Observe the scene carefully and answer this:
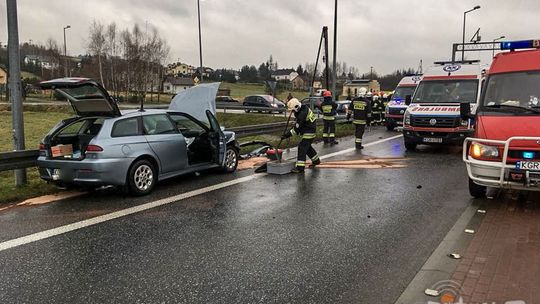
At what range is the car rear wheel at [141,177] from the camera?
7352 millimetres

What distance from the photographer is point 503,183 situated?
6051mm

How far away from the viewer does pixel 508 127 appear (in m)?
6.27

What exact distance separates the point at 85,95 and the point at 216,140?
2.61 meters

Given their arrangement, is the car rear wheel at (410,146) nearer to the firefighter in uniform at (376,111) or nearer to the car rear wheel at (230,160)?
the car rear wheel at (230,160)

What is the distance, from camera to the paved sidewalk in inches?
145

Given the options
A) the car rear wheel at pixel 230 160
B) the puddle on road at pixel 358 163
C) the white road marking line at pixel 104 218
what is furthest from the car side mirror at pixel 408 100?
the white road marking line at pixel 104 218

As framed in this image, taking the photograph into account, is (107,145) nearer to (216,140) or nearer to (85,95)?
(85,95)

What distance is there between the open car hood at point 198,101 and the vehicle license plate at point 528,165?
5.49m

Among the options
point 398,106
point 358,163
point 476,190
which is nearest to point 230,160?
point 358,163

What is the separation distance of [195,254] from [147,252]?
53cm

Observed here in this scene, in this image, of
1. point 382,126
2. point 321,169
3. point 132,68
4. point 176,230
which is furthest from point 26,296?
point 132,68

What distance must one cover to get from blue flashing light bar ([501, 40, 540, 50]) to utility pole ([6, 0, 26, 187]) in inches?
325

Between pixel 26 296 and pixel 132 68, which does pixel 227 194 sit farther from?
pixel 132 68

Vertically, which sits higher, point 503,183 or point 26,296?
point 503,183
